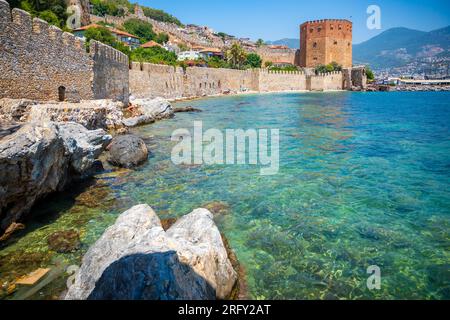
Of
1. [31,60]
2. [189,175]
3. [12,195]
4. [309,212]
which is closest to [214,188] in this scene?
[189,175]

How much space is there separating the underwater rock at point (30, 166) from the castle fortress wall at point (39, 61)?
3.24 metres

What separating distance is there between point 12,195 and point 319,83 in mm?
56870

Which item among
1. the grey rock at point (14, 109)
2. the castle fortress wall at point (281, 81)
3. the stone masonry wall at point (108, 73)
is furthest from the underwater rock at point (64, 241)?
the castle fortress wall at point (281, 81)

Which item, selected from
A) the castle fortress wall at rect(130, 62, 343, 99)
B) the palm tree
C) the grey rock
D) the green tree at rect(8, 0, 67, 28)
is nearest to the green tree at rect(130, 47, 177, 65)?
the castle fortress wall at rect(130, 62, 343, 99)

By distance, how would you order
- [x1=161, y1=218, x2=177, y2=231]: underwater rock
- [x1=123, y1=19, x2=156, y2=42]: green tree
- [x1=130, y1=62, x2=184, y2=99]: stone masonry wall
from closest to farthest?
[x1=161, y1=218, x2=177, y2=231]: underwater rock < [x1=130, y1=62, x2=184, y2=99]: stone masonry wall < [x1=123, y1=19, x2=156, y2=42]: green tree

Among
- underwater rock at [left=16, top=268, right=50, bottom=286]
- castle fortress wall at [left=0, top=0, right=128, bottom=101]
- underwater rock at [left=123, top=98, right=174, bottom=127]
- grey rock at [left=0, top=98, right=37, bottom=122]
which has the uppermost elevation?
castle fortress wall at [left=0, top=0, right=128, bottom=101]

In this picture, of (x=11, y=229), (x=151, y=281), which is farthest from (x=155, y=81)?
(x=151, y=281)

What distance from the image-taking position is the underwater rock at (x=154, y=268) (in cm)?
258

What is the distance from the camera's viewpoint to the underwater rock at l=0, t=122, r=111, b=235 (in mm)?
4000

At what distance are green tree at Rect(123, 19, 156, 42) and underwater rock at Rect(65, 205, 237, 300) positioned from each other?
55.6 m

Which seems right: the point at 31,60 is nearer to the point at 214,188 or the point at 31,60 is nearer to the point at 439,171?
the point at 214,188

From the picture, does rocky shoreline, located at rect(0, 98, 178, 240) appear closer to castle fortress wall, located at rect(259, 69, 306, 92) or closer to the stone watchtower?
castle fortress wall, located at rect(259, 69, 306, 92)

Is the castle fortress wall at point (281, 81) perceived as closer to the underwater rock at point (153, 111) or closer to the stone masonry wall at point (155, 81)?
the stone masonry wall at point (155, 81)

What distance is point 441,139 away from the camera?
11.4 meters
